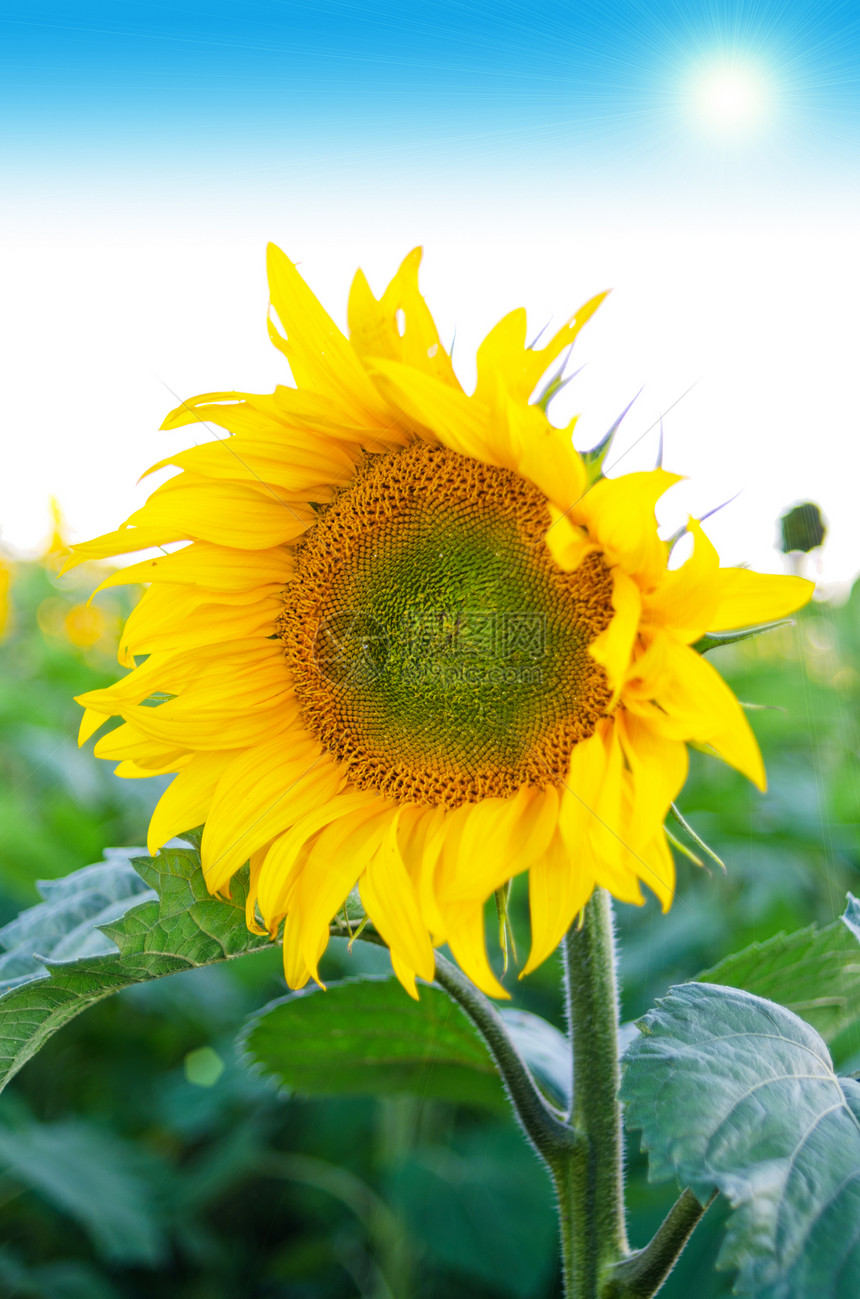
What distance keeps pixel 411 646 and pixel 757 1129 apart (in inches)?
20.9

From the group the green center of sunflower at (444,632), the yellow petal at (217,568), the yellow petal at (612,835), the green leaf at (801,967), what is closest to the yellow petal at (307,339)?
→ the green center of sunflower at (444,632)

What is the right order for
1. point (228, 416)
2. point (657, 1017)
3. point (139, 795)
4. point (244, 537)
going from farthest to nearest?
→ point (139, 795)
point (244, 537)
point (228, 416)
point (657, 1017)

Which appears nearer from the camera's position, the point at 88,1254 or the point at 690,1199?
the point at 690,1199

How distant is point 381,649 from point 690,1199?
2.02ft

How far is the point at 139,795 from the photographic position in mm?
1977

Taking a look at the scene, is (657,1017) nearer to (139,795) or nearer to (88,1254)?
(139,795)

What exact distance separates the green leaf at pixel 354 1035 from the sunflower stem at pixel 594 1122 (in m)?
0.26

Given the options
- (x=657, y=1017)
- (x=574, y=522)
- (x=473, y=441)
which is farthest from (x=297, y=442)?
(x=657, y=1017)

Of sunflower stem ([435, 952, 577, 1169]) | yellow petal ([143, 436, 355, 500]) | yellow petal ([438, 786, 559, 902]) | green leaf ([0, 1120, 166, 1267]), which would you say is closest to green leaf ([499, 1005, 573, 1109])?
sunflower stem ([435, 952, 577, 1169])

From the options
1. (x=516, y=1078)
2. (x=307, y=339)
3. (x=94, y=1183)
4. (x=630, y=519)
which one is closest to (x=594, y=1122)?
(x=516, y=1078)

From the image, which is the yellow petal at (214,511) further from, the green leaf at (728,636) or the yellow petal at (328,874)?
the green leaf at (728,636)

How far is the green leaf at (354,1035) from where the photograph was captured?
133cm

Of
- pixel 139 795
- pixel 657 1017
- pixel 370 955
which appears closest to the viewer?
pixel 657 1017

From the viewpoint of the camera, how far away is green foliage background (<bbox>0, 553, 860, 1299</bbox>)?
1821 mm
